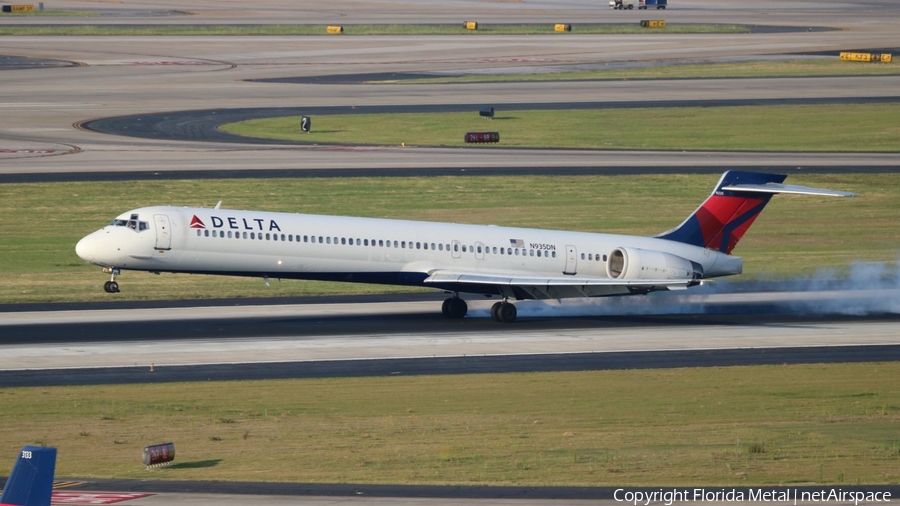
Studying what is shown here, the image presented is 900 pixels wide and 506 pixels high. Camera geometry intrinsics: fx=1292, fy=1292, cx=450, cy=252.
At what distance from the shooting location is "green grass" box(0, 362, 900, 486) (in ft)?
87.0

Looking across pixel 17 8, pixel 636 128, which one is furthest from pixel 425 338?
pixel 17 8

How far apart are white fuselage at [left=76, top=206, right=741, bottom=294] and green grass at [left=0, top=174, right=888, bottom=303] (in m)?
8.03

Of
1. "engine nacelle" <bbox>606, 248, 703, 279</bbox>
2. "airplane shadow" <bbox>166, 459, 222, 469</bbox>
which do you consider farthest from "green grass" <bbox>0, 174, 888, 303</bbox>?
"airplane shadow" <bbox>166, 459, 222, 469</bbox>

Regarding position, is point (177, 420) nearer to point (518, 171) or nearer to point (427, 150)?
point (518, 171)

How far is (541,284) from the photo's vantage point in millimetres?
44844

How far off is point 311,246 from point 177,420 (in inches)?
523

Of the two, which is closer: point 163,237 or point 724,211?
point 163,237

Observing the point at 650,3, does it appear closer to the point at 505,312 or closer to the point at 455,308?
the point at 455,308

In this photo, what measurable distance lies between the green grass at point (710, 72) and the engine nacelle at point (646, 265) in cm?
6144

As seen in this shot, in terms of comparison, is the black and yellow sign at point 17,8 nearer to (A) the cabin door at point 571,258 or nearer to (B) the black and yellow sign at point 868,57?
(B) the black and yellow sign at point 868,57

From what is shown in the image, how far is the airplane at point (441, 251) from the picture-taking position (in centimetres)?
4297

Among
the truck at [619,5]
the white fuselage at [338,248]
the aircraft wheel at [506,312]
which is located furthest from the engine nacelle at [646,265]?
the truck at [619,5]

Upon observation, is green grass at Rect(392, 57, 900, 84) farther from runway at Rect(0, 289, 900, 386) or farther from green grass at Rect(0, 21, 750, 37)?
runway at Rect(0, 289, 900, 386)

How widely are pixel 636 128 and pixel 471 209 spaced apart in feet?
83.1
